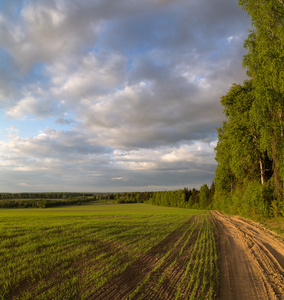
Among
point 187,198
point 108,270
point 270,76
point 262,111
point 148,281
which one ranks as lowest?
point 187,198

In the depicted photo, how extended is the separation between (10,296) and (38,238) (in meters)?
8.05

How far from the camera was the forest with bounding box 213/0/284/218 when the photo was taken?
15.4m

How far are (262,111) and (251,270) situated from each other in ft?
45.4

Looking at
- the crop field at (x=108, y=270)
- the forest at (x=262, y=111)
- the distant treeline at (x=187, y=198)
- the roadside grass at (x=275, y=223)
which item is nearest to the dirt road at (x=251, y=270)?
the crop field at (x=108, y=270)

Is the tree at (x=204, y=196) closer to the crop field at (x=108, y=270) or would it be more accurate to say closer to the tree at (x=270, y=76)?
the tree at (x=270, y=76)

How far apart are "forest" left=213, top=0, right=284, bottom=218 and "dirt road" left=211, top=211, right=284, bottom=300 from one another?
885 centimetres

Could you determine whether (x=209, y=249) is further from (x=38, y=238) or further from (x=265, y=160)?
(x=265, y=160)

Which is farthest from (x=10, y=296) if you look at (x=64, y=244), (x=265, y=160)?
(x=265, y=160)

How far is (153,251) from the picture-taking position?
383 inches

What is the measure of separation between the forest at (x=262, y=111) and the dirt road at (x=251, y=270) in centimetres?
885

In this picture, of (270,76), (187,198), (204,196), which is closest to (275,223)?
(270,76)

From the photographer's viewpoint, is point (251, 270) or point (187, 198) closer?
point (251, 270)

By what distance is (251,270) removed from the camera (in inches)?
278

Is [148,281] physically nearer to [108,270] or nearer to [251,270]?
[108,270]
